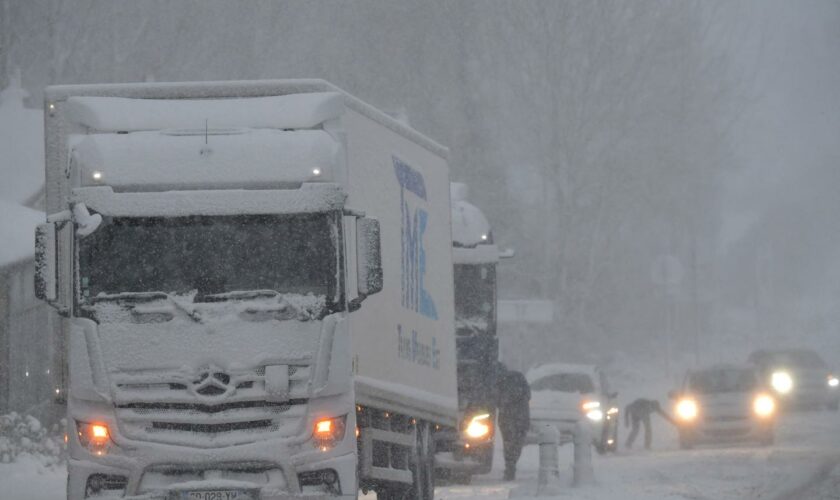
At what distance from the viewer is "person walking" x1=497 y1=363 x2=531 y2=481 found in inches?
864

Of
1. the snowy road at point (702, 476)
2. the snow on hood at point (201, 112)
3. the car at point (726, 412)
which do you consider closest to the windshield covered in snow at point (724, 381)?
the car at point (726, 412)

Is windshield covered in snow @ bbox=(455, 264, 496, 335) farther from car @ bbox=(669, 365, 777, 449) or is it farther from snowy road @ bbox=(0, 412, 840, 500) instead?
car @ bbox=(669, 365, 777, 449)

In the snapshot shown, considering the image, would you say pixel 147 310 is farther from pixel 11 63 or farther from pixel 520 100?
pixel 520 100

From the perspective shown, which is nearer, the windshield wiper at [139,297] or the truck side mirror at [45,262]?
the truck side mirror at [45,262]

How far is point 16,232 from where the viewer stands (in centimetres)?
2666

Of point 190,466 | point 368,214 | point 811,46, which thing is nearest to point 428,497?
point 368,214

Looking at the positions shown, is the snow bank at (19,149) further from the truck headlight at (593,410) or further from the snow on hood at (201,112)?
the snow on hood at (201,112)

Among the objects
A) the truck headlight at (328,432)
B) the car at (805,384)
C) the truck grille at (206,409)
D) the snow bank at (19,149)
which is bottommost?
the car at (805,384)

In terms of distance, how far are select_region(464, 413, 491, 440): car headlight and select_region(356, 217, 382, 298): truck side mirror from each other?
8192 millimetres

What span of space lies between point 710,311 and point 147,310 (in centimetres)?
7195

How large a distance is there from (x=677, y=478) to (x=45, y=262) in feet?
36.1

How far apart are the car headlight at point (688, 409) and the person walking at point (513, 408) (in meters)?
8.01

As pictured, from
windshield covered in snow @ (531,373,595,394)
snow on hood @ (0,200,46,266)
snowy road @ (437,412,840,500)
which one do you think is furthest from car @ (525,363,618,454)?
snow on hood @ (0,200,46,266)

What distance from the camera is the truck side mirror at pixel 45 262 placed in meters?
11.7
